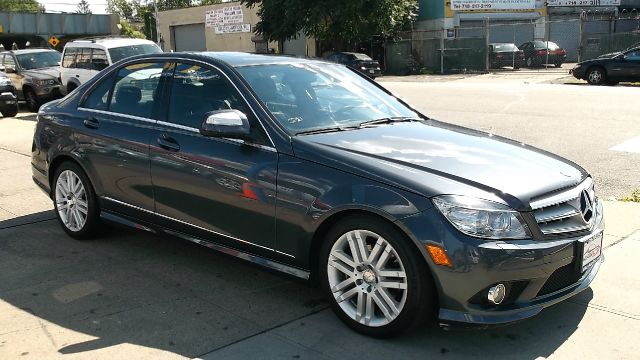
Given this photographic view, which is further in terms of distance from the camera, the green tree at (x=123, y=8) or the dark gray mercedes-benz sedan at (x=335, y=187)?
the green tree at (x=123, y=8)

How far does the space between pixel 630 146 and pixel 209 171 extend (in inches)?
308

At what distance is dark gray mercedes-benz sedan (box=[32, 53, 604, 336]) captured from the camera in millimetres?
3340

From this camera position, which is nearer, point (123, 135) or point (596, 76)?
point (123, 135)

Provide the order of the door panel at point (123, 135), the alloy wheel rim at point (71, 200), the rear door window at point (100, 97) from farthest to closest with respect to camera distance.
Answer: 1. the alloy wheel rim at point (71, 200)
2. the rear door window at point (100, 97)
3. the door panel at point (123, 135)

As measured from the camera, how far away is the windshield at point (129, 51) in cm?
1489

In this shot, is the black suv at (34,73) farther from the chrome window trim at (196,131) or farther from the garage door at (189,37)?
the garage door at (189,37)

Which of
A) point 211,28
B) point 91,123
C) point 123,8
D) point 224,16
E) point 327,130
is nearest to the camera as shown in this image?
point 327,130

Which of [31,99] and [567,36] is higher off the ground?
[567,36]

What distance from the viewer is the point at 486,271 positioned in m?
3.25

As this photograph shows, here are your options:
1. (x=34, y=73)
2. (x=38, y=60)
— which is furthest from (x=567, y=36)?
(x=34, y=73)

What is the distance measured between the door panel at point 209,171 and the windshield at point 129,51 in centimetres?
1067

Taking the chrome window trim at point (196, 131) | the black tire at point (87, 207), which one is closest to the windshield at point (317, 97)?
the chrome window trim at point (196, 131)

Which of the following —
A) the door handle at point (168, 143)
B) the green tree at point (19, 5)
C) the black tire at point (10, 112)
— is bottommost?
the black tire at point (10, 112)

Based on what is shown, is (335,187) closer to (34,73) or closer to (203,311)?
(203,311)
